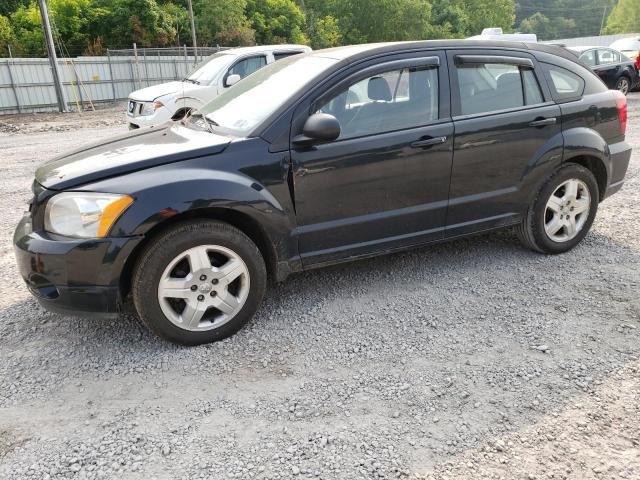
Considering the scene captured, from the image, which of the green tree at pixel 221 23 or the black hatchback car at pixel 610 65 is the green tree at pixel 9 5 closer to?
the green tree at pixel 221 23

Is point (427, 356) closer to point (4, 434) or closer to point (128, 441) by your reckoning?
point (128, 441)

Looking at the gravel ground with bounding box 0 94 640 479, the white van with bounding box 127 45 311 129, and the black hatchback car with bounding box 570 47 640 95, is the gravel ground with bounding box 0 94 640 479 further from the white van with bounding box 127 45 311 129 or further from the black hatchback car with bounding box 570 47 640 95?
the black hatchback car with bounding box 570 47 640 95

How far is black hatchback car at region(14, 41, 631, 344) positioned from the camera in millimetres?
3104

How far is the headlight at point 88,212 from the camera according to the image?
9.91 ft

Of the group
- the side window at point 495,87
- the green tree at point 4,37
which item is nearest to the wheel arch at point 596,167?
the side window at point 495,87

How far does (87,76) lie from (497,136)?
70.1 feet

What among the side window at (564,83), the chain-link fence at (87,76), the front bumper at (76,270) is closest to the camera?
the front bumper at (76,270)

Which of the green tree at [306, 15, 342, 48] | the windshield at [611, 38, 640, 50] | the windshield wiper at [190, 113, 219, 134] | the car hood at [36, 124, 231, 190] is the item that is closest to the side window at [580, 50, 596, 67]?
the windshield at [611, 38, 640, 50]

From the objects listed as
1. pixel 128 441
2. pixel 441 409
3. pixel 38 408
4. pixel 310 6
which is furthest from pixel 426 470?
pixel 310 6

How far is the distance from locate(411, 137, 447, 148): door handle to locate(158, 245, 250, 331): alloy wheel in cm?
145

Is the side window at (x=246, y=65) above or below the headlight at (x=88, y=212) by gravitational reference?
below

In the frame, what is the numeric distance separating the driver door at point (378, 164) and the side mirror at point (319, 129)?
0.22ft

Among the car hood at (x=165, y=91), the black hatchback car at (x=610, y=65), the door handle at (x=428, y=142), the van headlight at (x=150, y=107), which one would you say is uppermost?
the door handle at (x=428, y=142)

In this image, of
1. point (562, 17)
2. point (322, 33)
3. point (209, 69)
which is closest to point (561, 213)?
point (209, 69)
